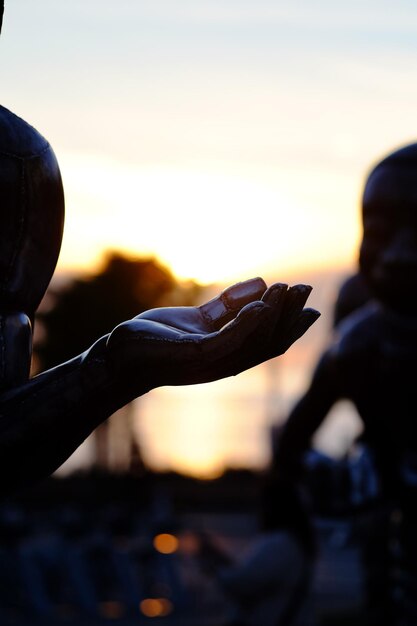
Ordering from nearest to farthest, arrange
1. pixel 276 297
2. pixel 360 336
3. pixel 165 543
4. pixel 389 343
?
1. pixel 276 297
2. pixel 389 343
3. pixel 360 336
4. pixel 165 543

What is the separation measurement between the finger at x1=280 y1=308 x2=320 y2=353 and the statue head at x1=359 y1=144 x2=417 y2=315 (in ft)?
13.4

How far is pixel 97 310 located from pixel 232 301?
112ft

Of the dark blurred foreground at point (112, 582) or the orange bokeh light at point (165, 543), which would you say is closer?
the dark blurred foreground at point (112, 582)

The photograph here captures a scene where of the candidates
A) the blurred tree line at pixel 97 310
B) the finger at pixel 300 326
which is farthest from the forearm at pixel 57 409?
the blurred tree line at pixel 97 310

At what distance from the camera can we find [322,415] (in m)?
9.43

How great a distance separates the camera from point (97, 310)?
125ft

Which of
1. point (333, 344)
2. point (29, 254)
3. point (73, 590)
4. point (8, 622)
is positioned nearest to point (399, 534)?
point (333, 344)

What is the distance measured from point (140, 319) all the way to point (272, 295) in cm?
41

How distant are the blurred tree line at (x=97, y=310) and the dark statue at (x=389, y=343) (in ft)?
90.3

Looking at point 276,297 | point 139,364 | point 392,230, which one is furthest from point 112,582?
point 276,297

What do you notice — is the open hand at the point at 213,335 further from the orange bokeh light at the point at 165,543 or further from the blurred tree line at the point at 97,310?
the blurred tree line at the point at 97,310

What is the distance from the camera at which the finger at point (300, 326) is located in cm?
383

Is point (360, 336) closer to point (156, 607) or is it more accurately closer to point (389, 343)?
point (389, 343)

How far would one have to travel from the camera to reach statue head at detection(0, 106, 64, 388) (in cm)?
435
